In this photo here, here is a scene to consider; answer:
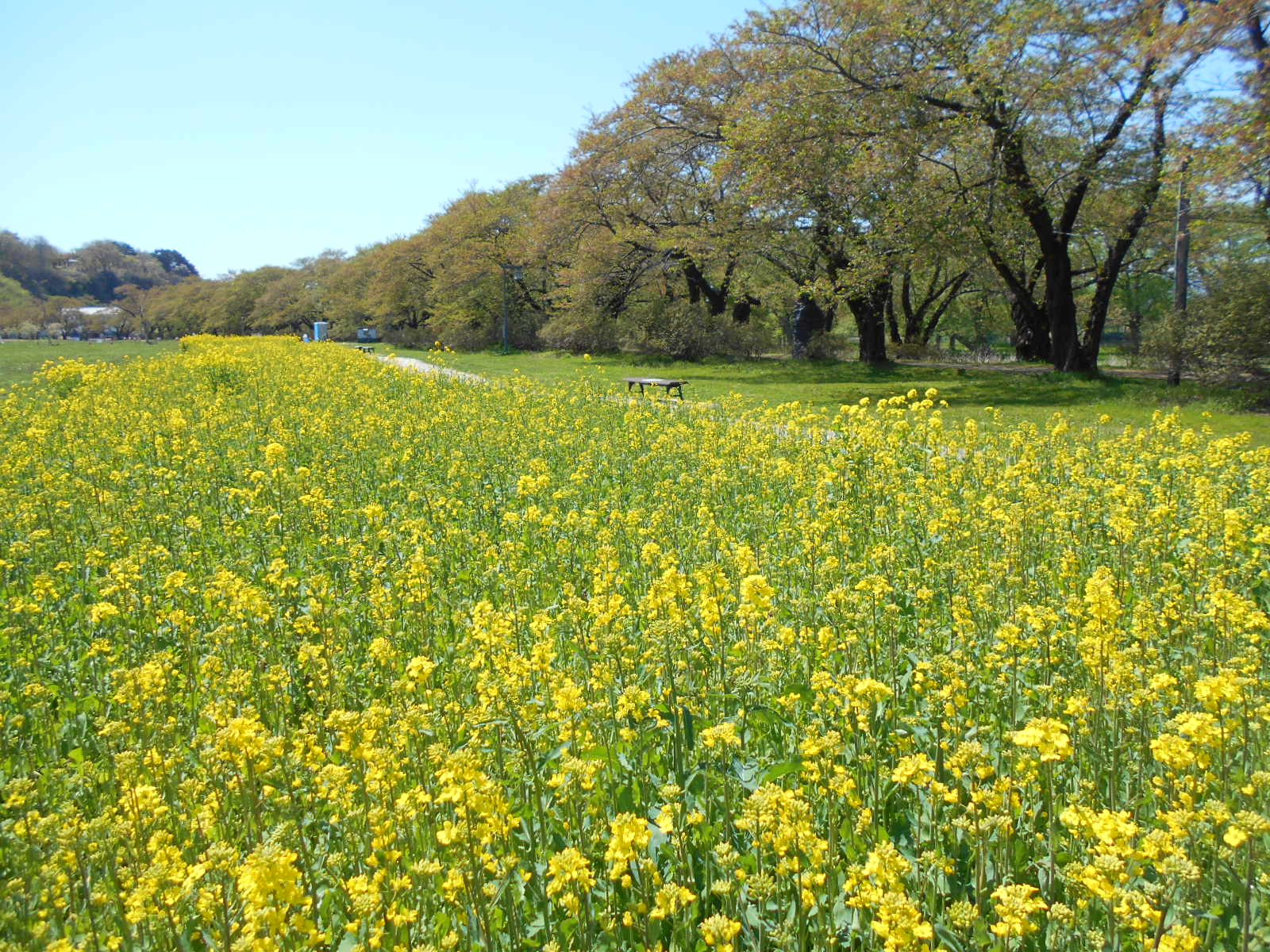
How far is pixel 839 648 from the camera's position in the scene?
3975 millimetres

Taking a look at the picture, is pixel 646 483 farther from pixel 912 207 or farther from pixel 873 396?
pixel 912 207

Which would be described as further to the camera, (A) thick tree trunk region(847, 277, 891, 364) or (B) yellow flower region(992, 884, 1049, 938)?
(A) thick tree trunk region(847, 277, 891, 364)

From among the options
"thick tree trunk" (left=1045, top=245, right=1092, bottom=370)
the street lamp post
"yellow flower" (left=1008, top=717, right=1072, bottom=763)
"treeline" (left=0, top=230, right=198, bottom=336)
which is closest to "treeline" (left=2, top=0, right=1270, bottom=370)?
"thick tree trunk" (left=1045, top=245, right=1092, bottom=370)

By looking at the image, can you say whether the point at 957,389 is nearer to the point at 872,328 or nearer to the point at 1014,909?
the point at 872,328

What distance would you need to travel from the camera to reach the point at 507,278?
140ft

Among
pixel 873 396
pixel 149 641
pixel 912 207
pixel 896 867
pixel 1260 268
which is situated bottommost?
pixel 149 641

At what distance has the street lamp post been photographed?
4116cm

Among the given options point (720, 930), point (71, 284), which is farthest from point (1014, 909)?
point (71, 284)

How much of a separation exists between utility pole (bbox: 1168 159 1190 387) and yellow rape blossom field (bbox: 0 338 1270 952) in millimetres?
9059

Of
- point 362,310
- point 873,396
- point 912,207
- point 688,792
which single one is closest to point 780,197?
point 912,207

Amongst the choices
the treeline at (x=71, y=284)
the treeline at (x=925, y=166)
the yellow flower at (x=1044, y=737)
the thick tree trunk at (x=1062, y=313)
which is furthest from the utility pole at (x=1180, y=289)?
the treeline at (x=71, y=284)

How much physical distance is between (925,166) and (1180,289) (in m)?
6.06

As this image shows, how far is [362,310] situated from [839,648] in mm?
63943

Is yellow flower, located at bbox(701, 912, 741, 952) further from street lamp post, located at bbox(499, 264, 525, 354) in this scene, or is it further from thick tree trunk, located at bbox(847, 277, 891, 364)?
street lamp post, located at bbox(499, 264, 525, 354)
